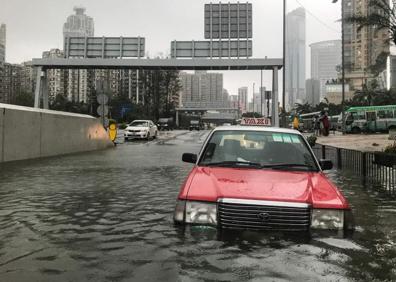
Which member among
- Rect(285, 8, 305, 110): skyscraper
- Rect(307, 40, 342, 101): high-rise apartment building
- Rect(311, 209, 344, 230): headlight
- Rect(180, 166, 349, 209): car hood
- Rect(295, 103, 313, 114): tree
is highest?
Rect(307, 40, 342, 101): high-rise apartment building

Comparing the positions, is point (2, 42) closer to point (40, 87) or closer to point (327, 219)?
point (40, 87)

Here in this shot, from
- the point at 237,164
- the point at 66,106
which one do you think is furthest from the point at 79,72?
the point at 237,164

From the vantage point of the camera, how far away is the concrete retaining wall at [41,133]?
52.0 ft

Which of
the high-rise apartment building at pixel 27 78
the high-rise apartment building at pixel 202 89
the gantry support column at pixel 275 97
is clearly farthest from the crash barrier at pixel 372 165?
the high-rise apartment building at pixel 202 89

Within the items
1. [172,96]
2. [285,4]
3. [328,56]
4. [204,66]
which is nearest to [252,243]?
[285,4]

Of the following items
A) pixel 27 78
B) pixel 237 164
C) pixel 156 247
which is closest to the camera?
pixel 156 247

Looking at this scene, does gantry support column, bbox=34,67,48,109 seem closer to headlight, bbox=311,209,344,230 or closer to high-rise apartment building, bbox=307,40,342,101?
high-rise apartment building, bbox=307,40,342,101

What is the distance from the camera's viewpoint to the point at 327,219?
496 centimetres

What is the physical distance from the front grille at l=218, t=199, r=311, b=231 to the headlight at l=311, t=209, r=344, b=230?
8cm

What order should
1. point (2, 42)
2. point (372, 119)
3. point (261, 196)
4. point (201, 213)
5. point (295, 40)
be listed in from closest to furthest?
point (261, 196)
point (201, 213)
point (372, 119)
point (295, 40)
point (2, 42)

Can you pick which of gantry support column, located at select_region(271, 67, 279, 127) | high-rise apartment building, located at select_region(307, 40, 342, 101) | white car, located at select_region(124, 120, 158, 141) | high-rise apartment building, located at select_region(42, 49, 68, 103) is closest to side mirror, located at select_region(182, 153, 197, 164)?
white car, located at select_region(124, 120, 158, 141)

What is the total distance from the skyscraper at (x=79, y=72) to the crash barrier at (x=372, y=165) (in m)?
65.7

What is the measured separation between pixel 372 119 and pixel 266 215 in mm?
42059

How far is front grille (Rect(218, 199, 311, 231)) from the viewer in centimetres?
478
